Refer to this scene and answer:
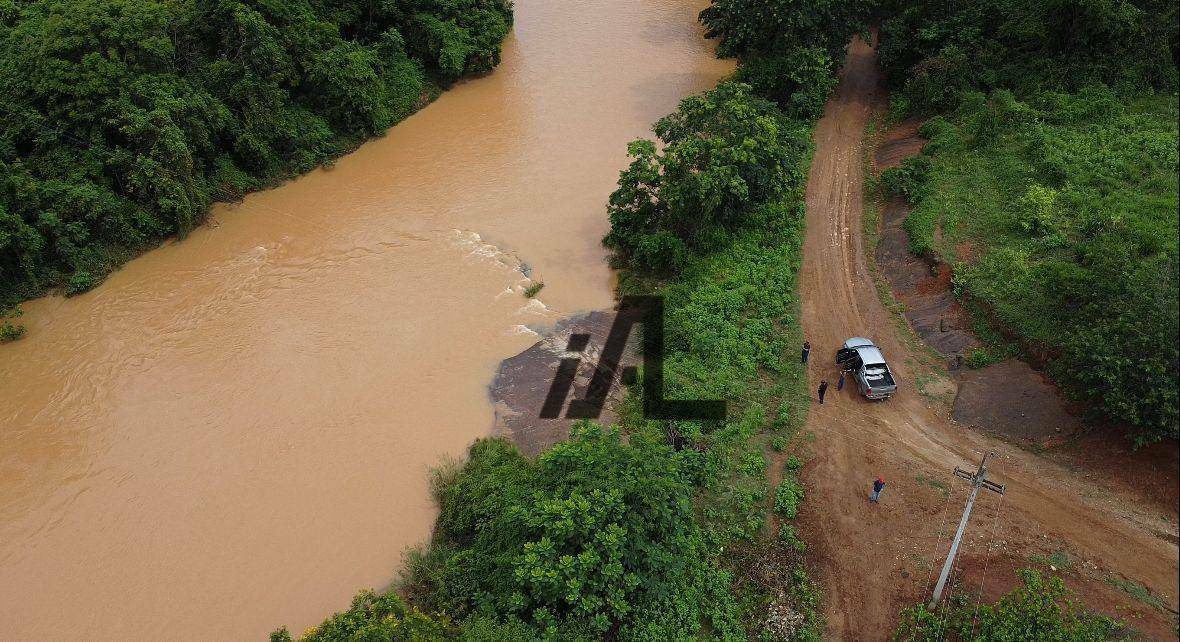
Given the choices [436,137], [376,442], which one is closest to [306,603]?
[376,442]

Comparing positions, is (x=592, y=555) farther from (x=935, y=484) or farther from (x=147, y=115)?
(x=147, y=115)

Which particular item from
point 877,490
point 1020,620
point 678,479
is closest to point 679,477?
point 678,479

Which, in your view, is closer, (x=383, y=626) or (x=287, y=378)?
(x=383, y=626)

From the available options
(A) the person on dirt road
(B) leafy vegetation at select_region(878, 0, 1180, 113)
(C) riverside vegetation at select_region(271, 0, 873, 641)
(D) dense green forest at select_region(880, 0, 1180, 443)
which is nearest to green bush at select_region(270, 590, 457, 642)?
(C) riverside vegetation at select_region(271, 0, 873, 641)

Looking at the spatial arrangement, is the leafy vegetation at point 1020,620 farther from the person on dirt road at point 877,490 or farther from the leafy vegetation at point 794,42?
the leafy vegetation at point 794,42

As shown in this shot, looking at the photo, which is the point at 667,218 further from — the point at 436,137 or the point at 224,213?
the point at 224,213

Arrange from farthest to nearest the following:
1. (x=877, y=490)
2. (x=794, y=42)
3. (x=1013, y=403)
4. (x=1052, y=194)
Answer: (x=794, y=42) < (x=1052, y=194) < (x=1013, y=403) < (x=877, y=490)
